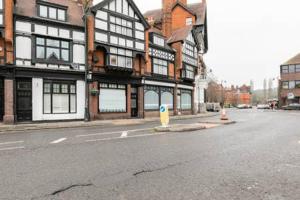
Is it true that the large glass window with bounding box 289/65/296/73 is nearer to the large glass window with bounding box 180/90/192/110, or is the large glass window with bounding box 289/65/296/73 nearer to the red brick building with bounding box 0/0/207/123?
the large glass window with bounding box 180/90/192/110

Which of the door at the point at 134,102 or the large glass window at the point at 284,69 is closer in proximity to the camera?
the door at the point at 134,102

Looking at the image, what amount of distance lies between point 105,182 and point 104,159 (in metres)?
2.18

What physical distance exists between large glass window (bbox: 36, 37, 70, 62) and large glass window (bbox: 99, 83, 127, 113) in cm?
440

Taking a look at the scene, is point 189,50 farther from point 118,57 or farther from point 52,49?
point 52,49

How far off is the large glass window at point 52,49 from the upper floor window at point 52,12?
6.35ft

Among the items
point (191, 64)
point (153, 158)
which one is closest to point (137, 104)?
point (191, 64)

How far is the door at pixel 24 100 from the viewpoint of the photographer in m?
20.1

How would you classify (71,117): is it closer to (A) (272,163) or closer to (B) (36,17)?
(B) (36,17)

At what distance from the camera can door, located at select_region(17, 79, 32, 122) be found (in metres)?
20.1

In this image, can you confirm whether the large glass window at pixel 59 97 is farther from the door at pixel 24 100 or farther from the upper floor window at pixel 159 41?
the upper floor window at pixel 159 41

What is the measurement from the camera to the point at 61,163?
22.6 ft

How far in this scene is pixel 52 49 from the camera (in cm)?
2153

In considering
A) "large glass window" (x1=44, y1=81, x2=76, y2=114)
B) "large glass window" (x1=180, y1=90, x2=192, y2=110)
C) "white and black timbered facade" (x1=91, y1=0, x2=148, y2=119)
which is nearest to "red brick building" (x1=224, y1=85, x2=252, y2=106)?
"large glass window" (x1=180, y1=90, x2=192, y2=110)

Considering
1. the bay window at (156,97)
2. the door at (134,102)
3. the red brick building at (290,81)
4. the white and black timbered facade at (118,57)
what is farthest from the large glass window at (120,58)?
the red brick building at (290,81)
